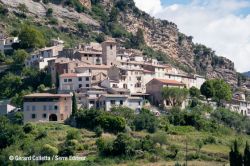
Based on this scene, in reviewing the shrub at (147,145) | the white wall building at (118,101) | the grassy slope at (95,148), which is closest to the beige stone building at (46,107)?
the grassy slope at (95,148)

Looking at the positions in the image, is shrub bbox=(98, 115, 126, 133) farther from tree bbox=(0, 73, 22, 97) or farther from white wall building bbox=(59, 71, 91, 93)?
tree bbox=(0, 73, 22, 97)

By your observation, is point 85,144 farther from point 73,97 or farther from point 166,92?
point 166,92

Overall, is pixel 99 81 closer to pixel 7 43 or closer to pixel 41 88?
pixel 41 88

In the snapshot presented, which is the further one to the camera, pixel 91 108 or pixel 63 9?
pixel 63 9

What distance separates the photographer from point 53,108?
73.2 meters

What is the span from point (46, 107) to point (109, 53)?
632 inches

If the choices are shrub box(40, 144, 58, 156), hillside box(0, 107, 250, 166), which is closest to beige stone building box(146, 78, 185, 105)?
hillside box(0, 107, 250, 166)

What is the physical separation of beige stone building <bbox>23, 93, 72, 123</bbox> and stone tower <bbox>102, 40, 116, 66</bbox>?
13.9 m

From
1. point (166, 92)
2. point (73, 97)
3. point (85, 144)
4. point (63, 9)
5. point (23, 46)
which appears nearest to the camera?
point (85, 144)

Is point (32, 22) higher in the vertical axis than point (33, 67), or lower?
higher

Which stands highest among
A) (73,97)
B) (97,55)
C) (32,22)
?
(32,22)

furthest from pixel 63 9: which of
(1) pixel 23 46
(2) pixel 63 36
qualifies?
(1) pixel 23 46

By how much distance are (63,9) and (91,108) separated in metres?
53.4

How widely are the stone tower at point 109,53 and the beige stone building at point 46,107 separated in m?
13.9
